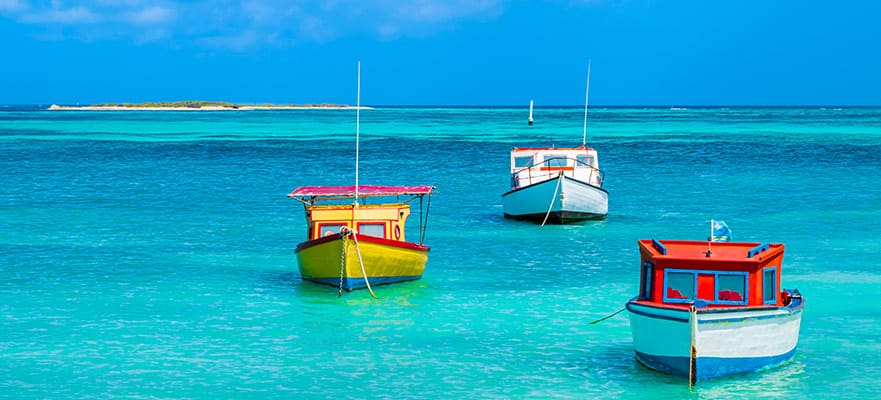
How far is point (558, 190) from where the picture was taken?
121 ft

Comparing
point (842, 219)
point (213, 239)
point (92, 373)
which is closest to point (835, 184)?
point (842, 219)

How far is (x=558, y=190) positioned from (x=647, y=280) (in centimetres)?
1906

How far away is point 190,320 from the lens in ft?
74.6

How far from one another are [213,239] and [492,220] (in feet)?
32.9

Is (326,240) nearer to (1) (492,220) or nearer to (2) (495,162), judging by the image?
(1) (492,220)

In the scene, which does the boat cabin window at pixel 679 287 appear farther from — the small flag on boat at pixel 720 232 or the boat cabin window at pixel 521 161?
the boat cabin window at pixel 521 161

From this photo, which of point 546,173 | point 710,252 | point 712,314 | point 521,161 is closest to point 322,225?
point 710,252

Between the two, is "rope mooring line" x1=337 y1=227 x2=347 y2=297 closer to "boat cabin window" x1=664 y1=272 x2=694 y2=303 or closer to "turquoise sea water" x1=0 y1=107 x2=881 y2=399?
"turquoise sea water" x1=0 y1=107 x2=881 y2=399

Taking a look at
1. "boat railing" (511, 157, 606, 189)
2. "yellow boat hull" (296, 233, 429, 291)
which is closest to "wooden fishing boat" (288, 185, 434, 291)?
"yellow boat hull" (296, 233, 429, 291)

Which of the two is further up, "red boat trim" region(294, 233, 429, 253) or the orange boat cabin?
the orange boat cabin

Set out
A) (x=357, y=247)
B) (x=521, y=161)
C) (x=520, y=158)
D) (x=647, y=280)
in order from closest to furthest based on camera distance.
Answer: (x=647, y=280) → (x=357, y=247) → (x=520, y=158) → (x=521, y=161)

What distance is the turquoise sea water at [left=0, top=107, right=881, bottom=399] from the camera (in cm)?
1820

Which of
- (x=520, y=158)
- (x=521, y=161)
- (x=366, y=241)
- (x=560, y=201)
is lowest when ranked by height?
(x=560, y=201)

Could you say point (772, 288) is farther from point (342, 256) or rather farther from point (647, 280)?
point (342, 256)
